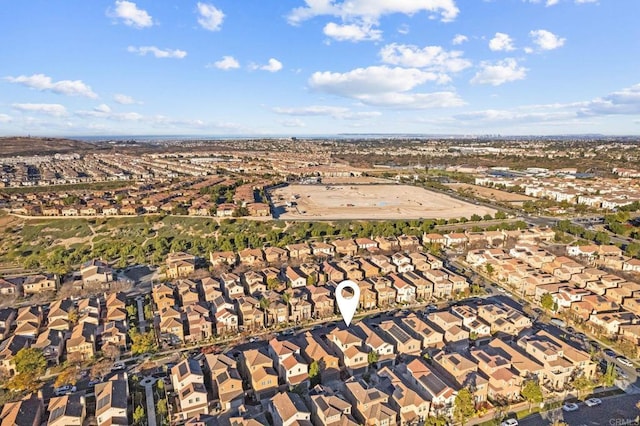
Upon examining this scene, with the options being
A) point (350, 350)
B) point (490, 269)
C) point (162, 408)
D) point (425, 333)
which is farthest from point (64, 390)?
point (490, 269)

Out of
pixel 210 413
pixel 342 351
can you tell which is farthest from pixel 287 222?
pixel 210 413

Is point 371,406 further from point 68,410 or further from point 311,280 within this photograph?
point 311,280

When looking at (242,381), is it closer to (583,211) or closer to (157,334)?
(157,334)

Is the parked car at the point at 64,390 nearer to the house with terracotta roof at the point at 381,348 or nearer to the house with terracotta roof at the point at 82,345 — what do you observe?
the house with terracotta roof at the point at 82,345

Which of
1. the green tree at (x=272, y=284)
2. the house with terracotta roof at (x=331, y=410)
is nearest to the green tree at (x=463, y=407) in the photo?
the house with terracotta roof at (x=331, y=410)

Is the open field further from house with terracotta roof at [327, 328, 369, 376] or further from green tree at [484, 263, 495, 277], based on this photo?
house with terracotta roof at [327, 328, 369, 376]

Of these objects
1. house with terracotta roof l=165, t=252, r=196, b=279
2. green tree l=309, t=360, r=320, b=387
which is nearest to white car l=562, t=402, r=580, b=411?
green tree l=309, t=360, r=320, b=387
